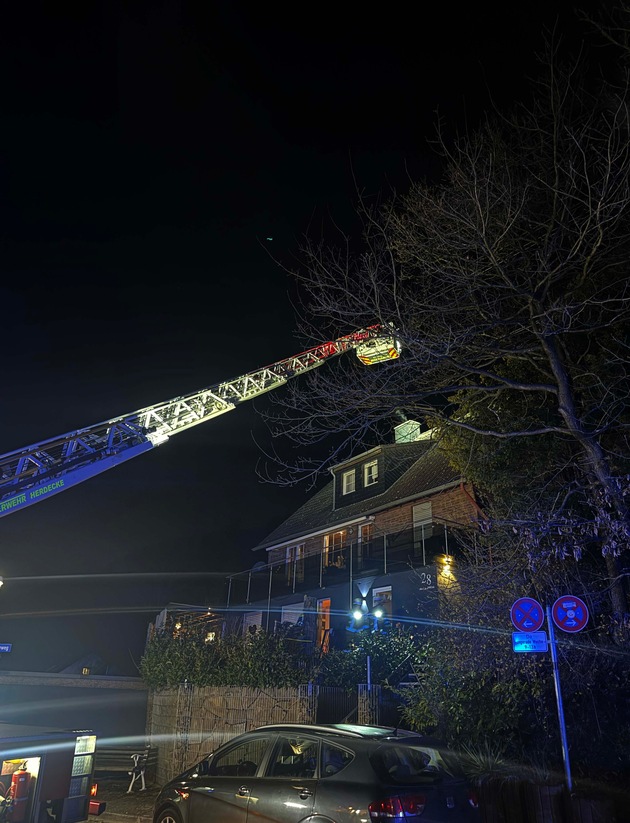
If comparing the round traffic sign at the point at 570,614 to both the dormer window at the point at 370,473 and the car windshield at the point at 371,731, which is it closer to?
the car windshield at the point at 371,731

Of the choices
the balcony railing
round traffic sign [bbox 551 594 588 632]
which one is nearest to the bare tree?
round traffic sign [bbox 551 594 588 632]

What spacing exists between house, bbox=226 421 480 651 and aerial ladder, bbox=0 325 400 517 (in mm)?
5330

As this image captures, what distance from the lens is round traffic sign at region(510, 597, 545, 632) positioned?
7.21 metres

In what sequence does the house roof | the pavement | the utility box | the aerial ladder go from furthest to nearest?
the house roof < the aerial ladder < the pavement < the utility box

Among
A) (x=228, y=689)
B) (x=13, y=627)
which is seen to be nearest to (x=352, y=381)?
(x=228, y=689)

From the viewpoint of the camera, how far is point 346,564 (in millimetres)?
22938

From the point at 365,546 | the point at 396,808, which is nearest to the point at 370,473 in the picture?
the point at 365,546

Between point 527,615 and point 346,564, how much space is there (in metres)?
16.1

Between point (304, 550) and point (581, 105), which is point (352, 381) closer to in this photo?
point (581, 105)

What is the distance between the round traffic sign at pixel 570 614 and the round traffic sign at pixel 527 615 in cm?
21

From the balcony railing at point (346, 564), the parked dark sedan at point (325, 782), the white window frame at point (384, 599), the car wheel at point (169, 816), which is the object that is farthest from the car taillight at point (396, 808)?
the white window frame at point (384, 599)

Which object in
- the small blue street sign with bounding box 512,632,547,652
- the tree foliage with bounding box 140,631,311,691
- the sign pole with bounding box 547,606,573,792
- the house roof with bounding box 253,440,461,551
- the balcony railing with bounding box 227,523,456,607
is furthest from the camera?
the house roof with bounding box 253,440,461,551

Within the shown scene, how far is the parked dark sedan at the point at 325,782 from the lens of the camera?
4.84 m

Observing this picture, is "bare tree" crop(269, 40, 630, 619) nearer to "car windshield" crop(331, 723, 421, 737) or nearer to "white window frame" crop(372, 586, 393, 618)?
"car windshield" crop(331, 723, 421, 737)
